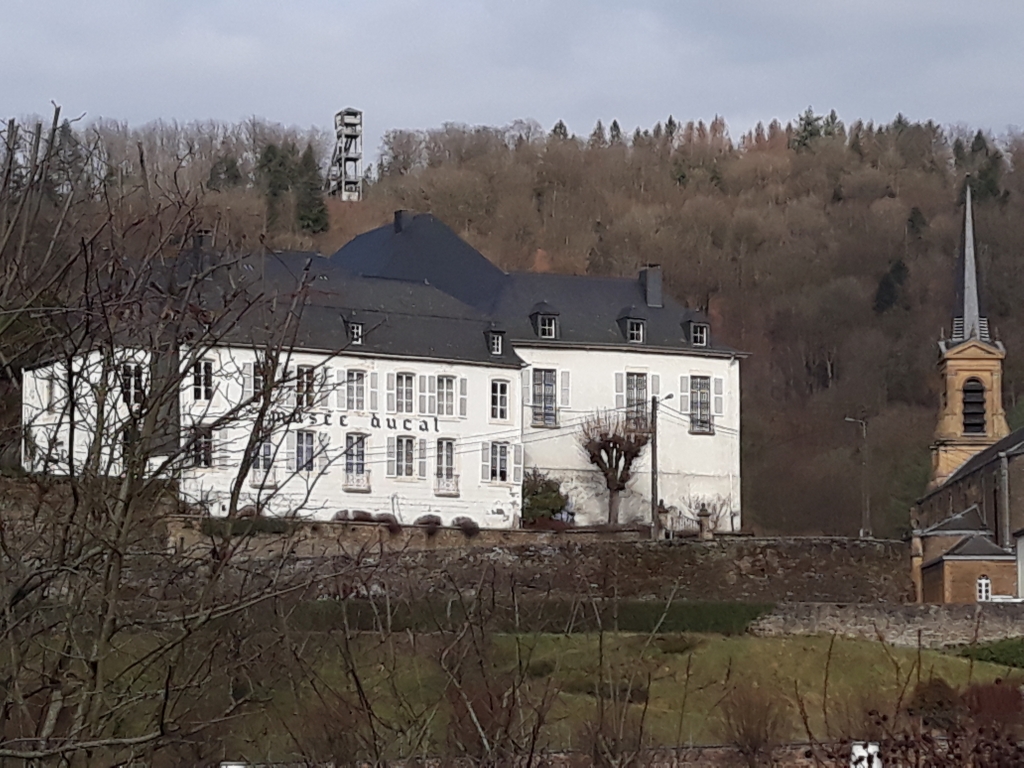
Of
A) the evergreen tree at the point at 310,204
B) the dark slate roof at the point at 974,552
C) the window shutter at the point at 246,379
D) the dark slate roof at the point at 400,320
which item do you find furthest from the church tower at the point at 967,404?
the evergreen tree at the point at 310,204

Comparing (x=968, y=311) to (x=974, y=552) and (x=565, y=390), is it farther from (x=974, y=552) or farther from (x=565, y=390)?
(x=974, y=552)

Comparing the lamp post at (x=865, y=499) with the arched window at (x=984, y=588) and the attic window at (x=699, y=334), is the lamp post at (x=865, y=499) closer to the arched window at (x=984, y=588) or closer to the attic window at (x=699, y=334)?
the arched window at (x=984, y=588)

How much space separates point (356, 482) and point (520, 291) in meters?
9.69

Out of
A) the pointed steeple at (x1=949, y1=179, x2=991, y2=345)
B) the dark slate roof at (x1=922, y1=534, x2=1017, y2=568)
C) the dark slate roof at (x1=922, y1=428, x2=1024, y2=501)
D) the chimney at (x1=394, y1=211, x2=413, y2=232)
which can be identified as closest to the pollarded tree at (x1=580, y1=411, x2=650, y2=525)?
the dark slate roof at (x1=922, y1=534, x2=1017, y2=568)

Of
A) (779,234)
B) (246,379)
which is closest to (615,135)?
(779,234)

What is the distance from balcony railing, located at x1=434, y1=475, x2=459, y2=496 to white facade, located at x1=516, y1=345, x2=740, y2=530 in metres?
2.88

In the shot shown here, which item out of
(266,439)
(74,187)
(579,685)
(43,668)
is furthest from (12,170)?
(579,685)

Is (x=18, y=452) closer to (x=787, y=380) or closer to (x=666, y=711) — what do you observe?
(x=666, y=711)

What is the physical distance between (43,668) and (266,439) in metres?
1.47

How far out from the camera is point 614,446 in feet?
141

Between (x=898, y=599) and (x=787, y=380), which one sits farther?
(x=787, y=380)

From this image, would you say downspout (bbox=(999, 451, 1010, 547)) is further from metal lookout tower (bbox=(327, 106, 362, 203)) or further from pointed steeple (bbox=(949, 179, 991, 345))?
metal lookout tower (bbox=(327, 106, 362, 203))

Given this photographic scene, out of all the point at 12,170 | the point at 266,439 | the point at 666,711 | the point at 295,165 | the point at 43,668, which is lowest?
the point at 666,711

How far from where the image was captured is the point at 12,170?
618cm
